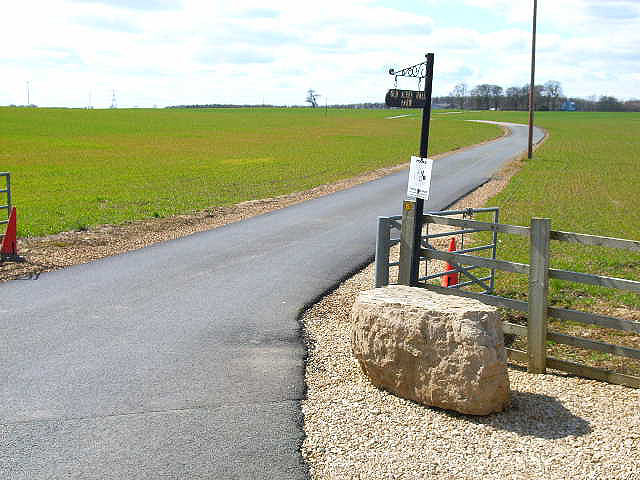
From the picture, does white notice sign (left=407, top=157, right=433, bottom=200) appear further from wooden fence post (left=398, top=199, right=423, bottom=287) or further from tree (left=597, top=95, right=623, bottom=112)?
tree (left=597, top=95, right=623, bottom=112)

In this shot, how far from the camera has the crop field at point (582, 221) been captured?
32.7 ft

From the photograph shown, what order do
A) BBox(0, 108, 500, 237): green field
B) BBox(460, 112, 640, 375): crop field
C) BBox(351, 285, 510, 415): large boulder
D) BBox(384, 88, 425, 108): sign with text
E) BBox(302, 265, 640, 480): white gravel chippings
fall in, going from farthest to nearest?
BBox(0, 108, 500, 237): green field, BBox(460, 112, 640, 375): crop field, BBox(384, 88, 425, 108): sign with text, BBox(351, 285, 510, 415): large boulder, BBox(302, 265, 640, 480): white gravel chippings

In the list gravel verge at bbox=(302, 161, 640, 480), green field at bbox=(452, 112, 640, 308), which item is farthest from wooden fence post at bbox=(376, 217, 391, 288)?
green field at bbox=(452, 112, 640, 308)

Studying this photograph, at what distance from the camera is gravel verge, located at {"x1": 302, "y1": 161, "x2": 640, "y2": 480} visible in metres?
5.46

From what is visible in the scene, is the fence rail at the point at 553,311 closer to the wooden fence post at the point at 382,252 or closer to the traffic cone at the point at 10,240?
the wooden fence post at the point at 382,252

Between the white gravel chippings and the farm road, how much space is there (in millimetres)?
316

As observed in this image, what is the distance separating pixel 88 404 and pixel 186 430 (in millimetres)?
1093

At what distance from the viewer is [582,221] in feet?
65.4

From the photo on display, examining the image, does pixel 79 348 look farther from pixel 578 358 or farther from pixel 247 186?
pixel 247 186

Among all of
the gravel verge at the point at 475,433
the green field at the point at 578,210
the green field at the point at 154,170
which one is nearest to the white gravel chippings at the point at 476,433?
the gravel verge at the point at 475,433

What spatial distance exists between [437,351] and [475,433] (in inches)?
29.7

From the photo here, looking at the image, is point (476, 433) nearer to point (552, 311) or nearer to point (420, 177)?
point (552, 311)

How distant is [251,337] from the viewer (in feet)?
28.6

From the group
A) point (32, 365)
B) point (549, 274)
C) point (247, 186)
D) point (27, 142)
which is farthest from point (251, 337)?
point (27, 142)
